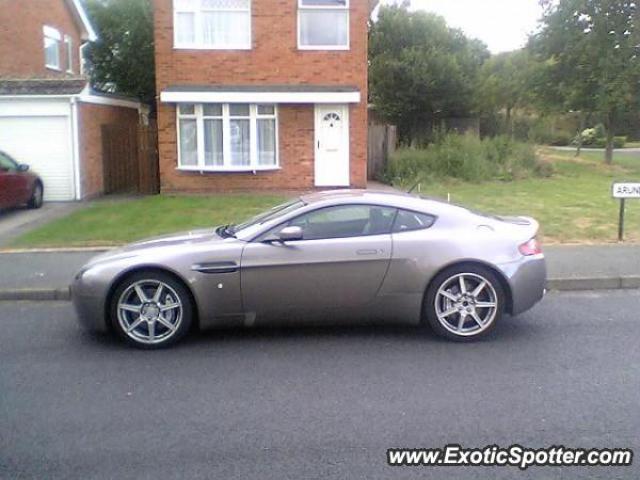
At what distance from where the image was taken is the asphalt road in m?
3.66

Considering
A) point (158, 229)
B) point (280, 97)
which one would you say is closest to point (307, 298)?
point (158, 229)

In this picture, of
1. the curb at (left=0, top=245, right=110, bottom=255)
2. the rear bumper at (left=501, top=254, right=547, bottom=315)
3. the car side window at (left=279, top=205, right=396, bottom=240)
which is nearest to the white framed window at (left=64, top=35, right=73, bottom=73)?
the curb at (left=0, top=245, right=110, bottom=255)

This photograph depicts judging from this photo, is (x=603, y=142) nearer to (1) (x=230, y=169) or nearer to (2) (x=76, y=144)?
(1) (x=230, y=169)

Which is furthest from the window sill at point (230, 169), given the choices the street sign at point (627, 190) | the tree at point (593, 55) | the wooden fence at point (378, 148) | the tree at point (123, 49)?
the tree at point (123, 49)

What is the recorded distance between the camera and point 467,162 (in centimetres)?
1945

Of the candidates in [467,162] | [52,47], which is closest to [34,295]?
[467,162]

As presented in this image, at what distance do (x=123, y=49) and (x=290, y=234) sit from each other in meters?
28.3

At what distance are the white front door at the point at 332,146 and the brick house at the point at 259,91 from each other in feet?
0.08

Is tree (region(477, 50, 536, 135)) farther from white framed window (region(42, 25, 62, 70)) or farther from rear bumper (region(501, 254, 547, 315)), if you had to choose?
rear bumper (region(501, 254, 547, 315))

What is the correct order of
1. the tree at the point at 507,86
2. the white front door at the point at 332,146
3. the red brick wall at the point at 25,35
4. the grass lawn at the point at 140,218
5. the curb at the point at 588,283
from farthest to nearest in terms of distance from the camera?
the tree at the point at 507,86
the red brick wall at the point at 25,35
the white front door at the point at 332,146
the grass lawn at the point at 140,218
the curb at the point at 588,283

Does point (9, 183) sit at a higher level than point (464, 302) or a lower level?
higher

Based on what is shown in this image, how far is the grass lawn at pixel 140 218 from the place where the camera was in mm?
10828

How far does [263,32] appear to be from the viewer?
16.7 m

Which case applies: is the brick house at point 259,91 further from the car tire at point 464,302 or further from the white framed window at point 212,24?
the car tire at point 464,302
